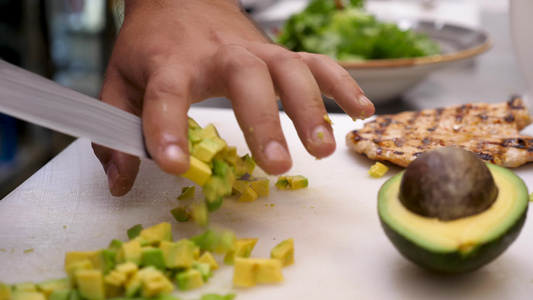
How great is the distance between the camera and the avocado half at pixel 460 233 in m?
0.86

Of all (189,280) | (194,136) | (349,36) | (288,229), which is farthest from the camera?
(349,36)

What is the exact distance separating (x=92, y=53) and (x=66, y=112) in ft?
11.7

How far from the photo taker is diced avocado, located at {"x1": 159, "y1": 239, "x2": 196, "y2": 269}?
0.97 m

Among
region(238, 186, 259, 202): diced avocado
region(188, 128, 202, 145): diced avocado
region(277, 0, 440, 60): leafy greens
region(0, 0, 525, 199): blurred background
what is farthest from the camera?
region(0, 0, 525, 199): blurred background

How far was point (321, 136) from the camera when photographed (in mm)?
1085

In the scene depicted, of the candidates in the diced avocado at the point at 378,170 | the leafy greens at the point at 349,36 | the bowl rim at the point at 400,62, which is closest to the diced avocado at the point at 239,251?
the diced avocado at the point at 378,170

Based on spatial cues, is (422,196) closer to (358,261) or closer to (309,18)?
(358,261)

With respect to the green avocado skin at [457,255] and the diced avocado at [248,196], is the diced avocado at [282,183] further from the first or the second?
the green avocado skin at [457,255]

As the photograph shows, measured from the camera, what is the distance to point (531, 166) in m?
1.45

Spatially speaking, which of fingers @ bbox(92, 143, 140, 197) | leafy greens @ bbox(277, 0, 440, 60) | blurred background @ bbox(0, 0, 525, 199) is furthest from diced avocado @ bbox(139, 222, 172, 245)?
leafy greens @ bbox(277, 0, 440, 60)

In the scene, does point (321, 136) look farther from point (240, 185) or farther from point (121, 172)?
point (121, 172)

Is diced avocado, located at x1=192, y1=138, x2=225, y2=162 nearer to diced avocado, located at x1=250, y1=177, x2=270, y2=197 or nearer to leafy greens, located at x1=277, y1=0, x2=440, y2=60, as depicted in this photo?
diced avocado, located at x1=250, y1=177, x2=270, y2=197

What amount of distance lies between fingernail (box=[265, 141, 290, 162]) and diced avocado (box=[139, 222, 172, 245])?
0.79 feet

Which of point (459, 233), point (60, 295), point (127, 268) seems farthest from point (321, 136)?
point (60, 295)
